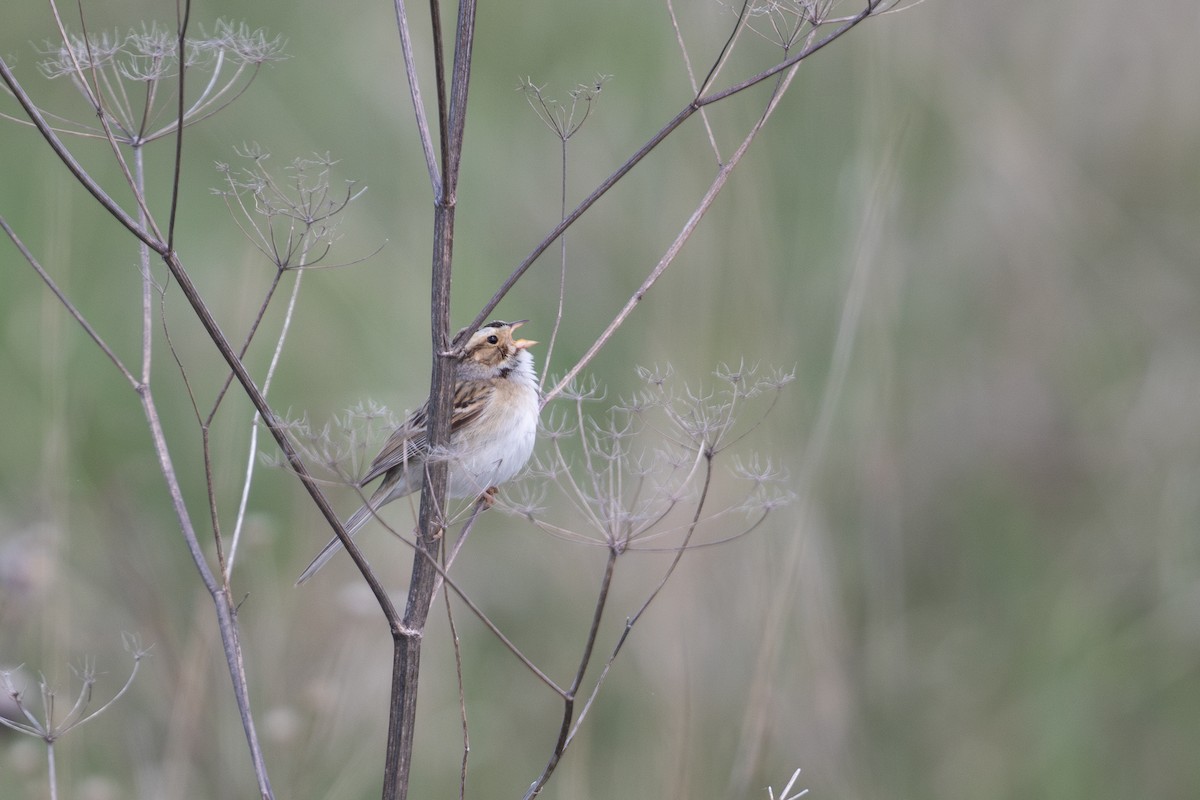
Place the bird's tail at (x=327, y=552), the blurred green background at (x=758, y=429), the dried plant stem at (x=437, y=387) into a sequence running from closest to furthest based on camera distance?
1. the dried plant stem at (x=437, y=387)
2. the bird's tail at (x=327, y=552)
3. the blurred green background at (x=758, y=429)

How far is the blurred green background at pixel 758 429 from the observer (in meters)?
3.84

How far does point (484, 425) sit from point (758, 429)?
0.86m

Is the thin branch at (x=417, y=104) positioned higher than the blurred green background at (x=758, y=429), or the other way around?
the blurred green background at (x=758, y=429)

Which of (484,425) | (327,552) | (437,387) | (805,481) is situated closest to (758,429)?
(805,481)

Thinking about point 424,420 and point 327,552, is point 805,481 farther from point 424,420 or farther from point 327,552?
point 327,552

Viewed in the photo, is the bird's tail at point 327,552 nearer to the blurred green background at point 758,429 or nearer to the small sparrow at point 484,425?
the small sparrow at point 484,425

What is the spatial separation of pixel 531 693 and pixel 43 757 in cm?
153

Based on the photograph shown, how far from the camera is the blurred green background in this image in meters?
3.84

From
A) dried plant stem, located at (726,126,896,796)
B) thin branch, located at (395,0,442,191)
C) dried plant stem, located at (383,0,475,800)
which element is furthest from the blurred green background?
thin branch, located at (395,0,442,191)

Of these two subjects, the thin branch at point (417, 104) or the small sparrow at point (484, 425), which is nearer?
the thin branch at point (417, 104)

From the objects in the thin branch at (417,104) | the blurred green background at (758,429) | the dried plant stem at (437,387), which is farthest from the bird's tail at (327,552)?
the thin branch at (417,104)

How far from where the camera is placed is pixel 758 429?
13.1 feet

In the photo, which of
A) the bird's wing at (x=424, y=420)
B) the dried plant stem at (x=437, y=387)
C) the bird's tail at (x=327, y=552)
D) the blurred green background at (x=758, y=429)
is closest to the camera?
the dried plant stem at (x=437, y=387)

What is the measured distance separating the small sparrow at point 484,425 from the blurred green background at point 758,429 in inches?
10.1
